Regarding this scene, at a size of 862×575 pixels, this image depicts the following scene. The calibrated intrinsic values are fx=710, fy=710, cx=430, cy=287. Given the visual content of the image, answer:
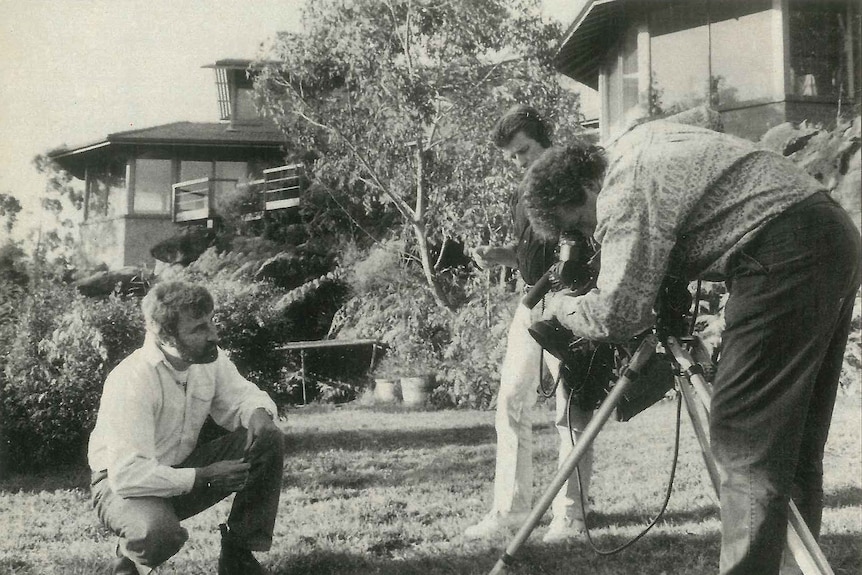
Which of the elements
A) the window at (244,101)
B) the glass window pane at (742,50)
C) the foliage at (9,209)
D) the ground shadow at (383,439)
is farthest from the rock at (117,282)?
the glass window pane at (742,50)

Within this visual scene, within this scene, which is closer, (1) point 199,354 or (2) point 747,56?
(1) point 199,354

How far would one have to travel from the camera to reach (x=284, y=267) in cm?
347

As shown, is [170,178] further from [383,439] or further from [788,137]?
[788,137]

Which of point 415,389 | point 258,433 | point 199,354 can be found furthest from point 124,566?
point 415,389

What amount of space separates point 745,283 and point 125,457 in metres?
1.76

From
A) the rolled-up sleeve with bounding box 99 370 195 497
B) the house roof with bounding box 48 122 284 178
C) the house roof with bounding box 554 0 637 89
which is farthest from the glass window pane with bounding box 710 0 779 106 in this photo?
the rolled-up sleeve with bounding box 99 370 195 497

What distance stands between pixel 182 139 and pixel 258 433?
1739 millimetres

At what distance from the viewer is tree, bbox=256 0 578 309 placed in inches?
165

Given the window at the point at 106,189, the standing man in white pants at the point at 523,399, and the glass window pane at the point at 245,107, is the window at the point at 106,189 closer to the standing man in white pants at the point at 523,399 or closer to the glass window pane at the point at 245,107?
the glass window pane at the point at 245,107

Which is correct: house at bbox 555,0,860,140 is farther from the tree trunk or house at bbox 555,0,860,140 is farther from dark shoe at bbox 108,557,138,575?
dark shoe at bbox 108,557,138,575

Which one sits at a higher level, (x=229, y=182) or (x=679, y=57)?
(x=679, y=57)

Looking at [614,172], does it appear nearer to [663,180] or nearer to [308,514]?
[663,180]

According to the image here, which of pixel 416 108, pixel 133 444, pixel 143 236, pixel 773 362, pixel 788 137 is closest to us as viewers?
pixel 773 362

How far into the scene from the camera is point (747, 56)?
8.43 metres
